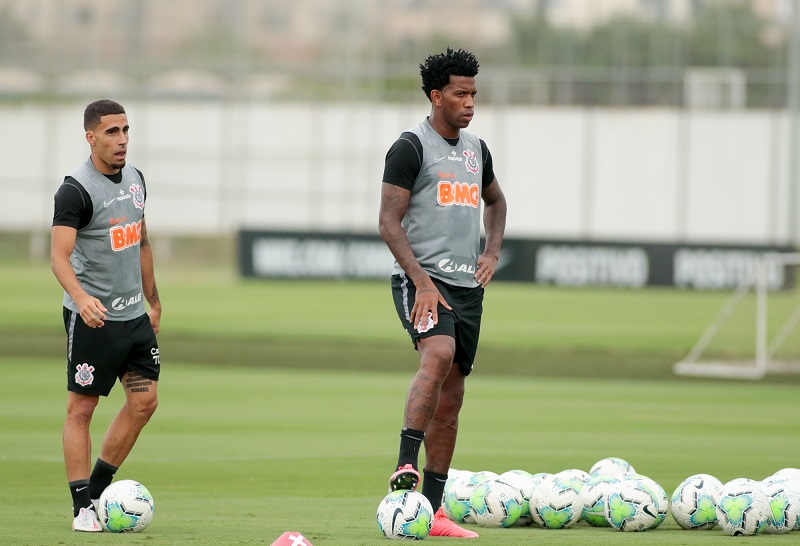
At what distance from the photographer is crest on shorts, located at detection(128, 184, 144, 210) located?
784 centimetres

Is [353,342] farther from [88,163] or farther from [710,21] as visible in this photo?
[710,21]

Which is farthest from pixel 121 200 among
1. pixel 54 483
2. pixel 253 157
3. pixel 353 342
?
pixel 253 157

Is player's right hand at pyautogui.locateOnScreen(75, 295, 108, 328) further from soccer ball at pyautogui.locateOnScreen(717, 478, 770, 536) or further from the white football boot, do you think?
soccer ball at pyautogui.locateOnScreen(717, 478, 770, 536)

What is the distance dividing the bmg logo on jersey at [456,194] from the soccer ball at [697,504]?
1987mm

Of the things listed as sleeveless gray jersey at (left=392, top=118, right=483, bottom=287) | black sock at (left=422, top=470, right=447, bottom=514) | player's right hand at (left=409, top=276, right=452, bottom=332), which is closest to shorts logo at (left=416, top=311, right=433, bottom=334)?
player's right hand at (left=409, top=276, right=452, bottom=332)

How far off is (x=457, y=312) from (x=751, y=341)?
50.0 feet

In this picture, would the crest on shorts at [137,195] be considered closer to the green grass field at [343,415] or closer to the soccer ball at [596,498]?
the green grass field at [343,415]

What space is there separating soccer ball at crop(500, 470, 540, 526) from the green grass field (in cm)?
29

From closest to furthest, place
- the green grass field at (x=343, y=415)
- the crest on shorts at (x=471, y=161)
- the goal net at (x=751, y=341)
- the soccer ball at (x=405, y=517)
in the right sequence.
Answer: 1. the soccer ball at (x=405, y=517)
2. the crest on shorts at (x=471, y=161)
3. the green grass field at (x=343, y=415)
4. the goal net at (x=751, y=341)

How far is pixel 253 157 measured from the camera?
49656mm

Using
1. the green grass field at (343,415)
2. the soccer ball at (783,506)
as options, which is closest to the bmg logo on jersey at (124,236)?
the green grass field at (343,415)

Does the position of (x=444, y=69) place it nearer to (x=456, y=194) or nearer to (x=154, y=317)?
(x=456, y=194)

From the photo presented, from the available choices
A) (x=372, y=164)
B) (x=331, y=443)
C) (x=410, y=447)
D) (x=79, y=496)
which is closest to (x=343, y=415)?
(x=331, y=443)

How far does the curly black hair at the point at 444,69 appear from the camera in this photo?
25.5ft
